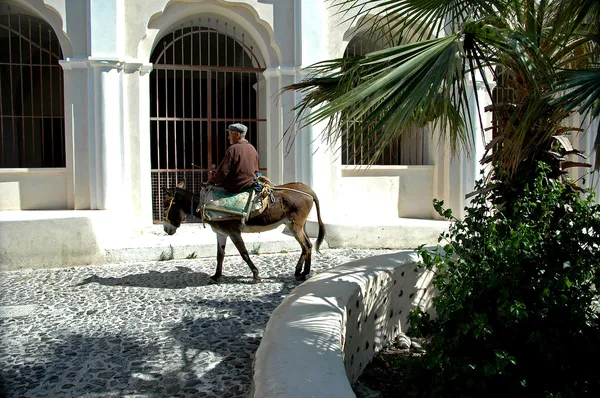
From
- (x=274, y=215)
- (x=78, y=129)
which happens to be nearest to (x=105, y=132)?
(x=78, y=129)

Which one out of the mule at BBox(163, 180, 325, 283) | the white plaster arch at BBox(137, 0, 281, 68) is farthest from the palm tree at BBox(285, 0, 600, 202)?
the white plaster arch at BBox(137, 0, 281, 68)

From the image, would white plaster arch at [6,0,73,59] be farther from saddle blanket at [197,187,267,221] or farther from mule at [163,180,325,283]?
saddle blanket at [197,187,267,221]

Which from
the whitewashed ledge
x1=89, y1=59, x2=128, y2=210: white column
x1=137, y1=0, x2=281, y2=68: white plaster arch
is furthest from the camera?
x1=137, y1=0, x2=281, y2=68: white plaster arch

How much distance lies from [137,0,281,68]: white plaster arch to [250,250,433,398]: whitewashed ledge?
19.1ft

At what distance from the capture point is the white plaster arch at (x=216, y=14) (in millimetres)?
9484

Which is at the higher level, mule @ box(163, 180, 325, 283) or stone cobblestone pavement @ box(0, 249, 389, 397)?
mule @ box(163, 180, 325, 283)

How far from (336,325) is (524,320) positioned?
1.13m

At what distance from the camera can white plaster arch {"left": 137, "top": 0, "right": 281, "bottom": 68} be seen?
373 inches

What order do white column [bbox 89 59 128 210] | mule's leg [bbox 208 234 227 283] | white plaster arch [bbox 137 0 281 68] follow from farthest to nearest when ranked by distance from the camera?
white plaster arch [bbox 137 0 281 68] → white column [bbox 89 59 128 210] → mule's leg [bbox 208 234 227 283]

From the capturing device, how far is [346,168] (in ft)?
34.4

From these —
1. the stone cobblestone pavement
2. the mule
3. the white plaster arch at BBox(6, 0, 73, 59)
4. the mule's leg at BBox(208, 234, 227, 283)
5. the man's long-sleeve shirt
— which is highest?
the white plaster arch at BBox(6, 0, 73, 59)

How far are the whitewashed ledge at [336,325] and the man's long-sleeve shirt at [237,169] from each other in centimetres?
232

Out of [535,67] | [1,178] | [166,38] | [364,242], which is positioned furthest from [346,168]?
[535,67]

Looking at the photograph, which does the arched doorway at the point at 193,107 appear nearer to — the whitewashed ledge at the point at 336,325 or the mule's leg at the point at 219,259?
the mule's leg at the point at 219,259
